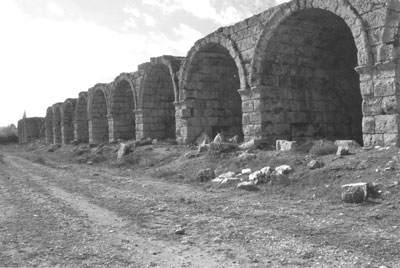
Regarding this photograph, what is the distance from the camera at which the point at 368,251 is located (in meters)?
3.63

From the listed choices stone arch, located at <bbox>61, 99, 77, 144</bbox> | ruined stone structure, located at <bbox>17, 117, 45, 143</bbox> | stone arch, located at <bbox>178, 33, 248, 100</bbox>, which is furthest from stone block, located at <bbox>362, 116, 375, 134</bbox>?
ruined stone structure, located at <bbox>17, 117, 45, 143</bbox>

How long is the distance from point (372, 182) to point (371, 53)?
10.7 feet

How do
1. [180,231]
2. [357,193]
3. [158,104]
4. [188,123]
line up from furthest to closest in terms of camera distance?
[158,104]
[188,123]
[357,193]
[180,231]

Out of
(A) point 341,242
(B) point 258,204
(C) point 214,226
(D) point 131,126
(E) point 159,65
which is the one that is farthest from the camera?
(D) point 131,126

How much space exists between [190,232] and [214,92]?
998cm

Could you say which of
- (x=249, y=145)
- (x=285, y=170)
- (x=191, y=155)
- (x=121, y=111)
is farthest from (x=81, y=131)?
(x=285, y=170)

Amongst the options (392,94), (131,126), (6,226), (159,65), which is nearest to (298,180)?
(392,94)

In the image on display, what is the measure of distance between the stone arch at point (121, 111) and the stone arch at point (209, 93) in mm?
6624

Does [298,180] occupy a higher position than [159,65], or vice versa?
[159,65]

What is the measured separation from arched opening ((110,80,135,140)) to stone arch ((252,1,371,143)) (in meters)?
10.9

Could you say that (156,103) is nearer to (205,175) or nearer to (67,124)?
(205,175)

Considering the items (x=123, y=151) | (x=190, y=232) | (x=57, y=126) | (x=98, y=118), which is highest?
(x=98, y=118)

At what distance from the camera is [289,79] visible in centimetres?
1102

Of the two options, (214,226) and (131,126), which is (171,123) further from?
(214,226)
